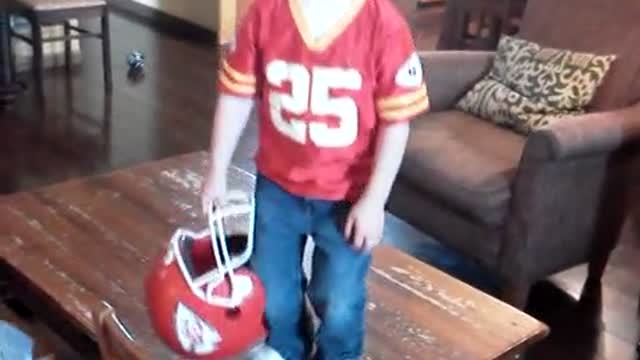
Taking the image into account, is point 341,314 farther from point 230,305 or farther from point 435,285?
point 435,285

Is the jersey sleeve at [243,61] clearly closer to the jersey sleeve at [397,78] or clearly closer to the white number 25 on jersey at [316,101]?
the white number 25 on jersey at [316,101]

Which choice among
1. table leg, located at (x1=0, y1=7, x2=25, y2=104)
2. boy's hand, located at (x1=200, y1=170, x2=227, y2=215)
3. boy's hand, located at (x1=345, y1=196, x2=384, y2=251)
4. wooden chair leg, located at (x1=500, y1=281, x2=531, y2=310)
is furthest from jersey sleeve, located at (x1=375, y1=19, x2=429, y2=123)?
table leg, located at (x1=0, y1=7, x2=25, y2=104)

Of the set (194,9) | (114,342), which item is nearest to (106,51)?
(194,9)

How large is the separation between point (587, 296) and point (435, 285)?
90 cm

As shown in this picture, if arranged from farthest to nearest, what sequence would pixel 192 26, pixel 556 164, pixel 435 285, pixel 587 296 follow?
pixel 192 26
pixel 587 296
pixel 556 164
pixel 435 285

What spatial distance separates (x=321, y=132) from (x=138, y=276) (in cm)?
67

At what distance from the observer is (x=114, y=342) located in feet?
3.36

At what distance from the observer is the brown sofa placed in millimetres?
2373

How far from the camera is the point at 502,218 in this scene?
243cm

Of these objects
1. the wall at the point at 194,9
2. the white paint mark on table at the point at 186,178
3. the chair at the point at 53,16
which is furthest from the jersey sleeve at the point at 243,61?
the wall at the point at 194,9

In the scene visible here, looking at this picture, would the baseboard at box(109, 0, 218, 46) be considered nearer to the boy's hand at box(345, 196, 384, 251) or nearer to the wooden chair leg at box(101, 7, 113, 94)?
the wooden chair leg at box(101, 7, 113, 94)

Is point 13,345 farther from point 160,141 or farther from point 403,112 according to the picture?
point 160,141

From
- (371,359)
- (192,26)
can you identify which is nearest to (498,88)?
(371,359)

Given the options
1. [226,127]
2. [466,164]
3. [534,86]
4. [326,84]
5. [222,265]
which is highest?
[326,84]
